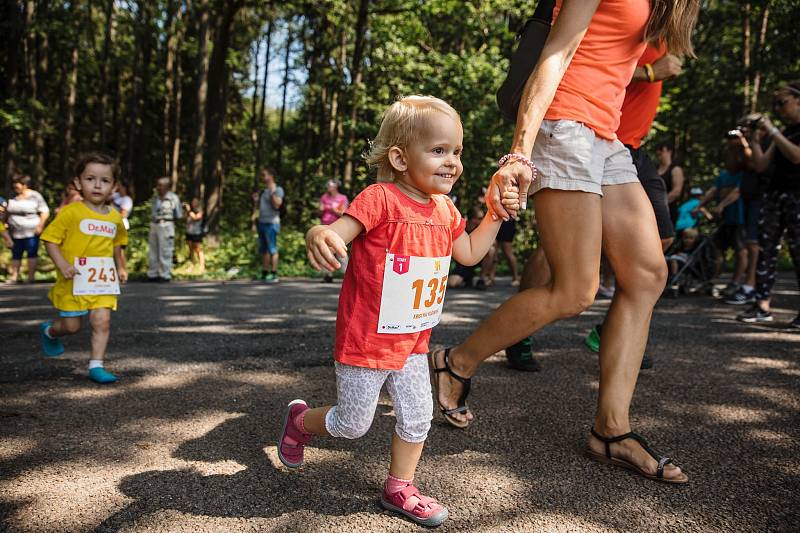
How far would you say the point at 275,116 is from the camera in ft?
155

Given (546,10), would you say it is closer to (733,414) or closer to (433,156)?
(433,156)

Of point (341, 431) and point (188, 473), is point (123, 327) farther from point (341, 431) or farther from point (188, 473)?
point (341, 431)

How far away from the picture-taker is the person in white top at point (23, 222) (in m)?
10.4

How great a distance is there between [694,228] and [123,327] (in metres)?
8.53

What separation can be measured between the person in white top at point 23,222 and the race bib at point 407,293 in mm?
10868

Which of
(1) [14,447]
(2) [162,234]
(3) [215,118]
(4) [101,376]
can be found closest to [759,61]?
(3) [215,118]

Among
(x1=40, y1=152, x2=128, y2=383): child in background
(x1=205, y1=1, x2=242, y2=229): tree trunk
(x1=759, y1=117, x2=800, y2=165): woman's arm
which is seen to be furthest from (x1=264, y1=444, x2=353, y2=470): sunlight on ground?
(x1=205, y1=1, x2=242, y2=229): tree trunk

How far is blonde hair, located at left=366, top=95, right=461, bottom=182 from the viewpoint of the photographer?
201cm

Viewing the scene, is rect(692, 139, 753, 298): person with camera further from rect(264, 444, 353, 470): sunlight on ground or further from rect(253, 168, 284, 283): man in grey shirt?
rect(253, 168, 284, 283): man in grey shirt

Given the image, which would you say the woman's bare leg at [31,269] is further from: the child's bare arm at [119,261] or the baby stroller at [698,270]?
the baby stroller at [698,270]

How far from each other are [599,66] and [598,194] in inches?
21.5

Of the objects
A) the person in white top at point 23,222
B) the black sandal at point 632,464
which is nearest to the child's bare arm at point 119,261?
the black sandal at point 632,464

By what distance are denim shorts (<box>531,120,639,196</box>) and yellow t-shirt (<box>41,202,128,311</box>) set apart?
3065mm

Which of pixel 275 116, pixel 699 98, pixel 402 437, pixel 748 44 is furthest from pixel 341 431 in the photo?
pixel 275 116
